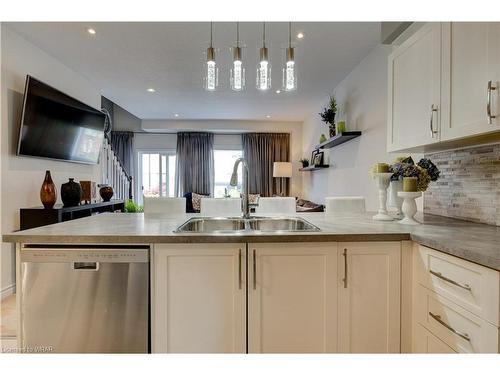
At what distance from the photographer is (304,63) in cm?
334

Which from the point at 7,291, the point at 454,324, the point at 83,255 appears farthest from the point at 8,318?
the point at 454,324

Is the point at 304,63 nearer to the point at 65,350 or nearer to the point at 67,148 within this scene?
the point at 67,148

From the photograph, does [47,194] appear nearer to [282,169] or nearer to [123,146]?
[123,146]

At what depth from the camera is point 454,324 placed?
1081 mm

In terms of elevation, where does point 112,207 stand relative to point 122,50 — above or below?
below

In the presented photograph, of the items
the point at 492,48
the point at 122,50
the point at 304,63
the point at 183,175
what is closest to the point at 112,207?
the point at 122,50

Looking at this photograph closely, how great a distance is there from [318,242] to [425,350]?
0.68 metres

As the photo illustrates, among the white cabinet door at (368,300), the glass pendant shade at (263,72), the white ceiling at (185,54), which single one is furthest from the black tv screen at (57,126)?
the white cabinet door at (368,300)

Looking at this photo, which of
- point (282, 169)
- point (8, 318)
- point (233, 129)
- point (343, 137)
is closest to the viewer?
point (8, 318)

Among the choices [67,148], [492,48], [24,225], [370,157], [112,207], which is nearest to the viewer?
[492,48]

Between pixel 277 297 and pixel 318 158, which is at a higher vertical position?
pixel 318 158

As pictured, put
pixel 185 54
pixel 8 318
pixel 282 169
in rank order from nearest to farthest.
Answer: pixel 8 318, pixel 185 54, pixel 282 169

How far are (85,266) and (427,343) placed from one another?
165cm

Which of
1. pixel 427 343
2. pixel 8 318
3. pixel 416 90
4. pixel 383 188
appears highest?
pixel 416 90
